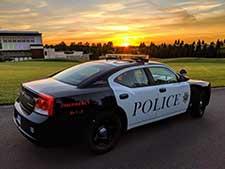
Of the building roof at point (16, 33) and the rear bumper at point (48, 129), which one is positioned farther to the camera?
the building roof at point (16, 33)

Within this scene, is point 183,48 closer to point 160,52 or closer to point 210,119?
point 160,52

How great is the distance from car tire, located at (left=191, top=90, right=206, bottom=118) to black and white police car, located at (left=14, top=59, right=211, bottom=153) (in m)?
0.63

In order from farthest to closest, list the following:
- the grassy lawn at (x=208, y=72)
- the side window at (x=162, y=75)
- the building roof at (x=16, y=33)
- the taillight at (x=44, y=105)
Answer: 1. the building roof at (x=16, y=33)
2. the grassy lawn at (x=208, y=72)
3. the side window at (x=162, y=75)
4. the taillight at (x=44, y=105)

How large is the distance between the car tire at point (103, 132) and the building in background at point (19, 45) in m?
68.3

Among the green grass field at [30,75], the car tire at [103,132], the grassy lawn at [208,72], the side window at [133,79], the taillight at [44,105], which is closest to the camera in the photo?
the taillight at [44,105]

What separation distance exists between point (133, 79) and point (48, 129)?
1872 mm

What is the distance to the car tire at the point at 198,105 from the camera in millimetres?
6336

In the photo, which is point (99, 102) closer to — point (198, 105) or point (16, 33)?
point (198, 105)

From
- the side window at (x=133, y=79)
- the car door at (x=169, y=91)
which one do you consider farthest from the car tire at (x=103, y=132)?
the car door at (x=169, y=91)

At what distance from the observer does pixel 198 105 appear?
643 centimetres

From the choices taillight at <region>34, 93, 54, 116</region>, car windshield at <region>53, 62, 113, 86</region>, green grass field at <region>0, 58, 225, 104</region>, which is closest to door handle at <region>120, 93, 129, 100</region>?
car windshield at <region>53, 62, 113, 86</region>

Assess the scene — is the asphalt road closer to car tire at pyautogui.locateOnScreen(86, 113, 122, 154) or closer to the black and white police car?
car tire at pyautogui.locateOnScreen(86, 113, 122, 154)

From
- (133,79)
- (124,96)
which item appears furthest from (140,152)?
(133,79)

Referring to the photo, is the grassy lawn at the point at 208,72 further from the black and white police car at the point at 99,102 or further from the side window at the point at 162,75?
the black and white police car at the point at 99,102
